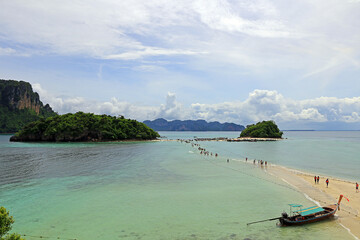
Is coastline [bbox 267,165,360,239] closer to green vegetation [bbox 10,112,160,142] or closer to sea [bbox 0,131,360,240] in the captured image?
sea [bbox 0,131,360,240]

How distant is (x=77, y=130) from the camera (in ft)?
456

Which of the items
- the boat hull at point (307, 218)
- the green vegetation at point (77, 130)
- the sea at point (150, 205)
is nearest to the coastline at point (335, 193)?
the boat hull at point (307, 218)

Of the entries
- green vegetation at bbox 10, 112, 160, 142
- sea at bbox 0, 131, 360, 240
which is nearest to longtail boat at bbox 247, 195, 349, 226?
sea at bbox 0, 131, 360, 240

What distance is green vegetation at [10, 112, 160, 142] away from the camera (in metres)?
137

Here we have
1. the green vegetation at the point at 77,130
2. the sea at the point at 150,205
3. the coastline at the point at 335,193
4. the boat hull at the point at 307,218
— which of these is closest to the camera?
the sea at the point at 150,205

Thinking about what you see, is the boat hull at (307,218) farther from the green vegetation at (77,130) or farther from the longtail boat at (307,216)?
the green vegetation at (77,130)

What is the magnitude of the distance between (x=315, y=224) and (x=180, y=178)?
950 inches

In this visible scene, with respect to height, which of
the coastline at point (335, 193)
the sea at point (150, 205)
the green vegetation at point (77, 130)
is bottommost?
the sea at point (150, 205)

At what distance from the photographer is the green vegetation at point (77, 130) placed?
137125 mm

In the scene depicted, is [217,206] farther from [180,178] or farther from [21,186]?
[21,186]

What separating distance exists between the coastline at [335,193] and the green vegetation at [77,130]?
116979 mm

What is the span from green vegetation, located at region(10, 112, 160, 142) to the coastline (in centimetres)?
11698

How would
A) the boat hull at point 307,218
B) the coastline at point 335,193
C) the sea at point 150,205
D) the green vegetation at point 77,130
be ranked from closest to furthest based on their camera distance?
1. the sea at point 150,205
2. the boat hull at point 307,218
3. the coastline at point 335,193
4. the green vegetation at point 77,130

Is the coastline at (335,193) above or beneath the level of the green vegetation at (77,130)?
beneath
